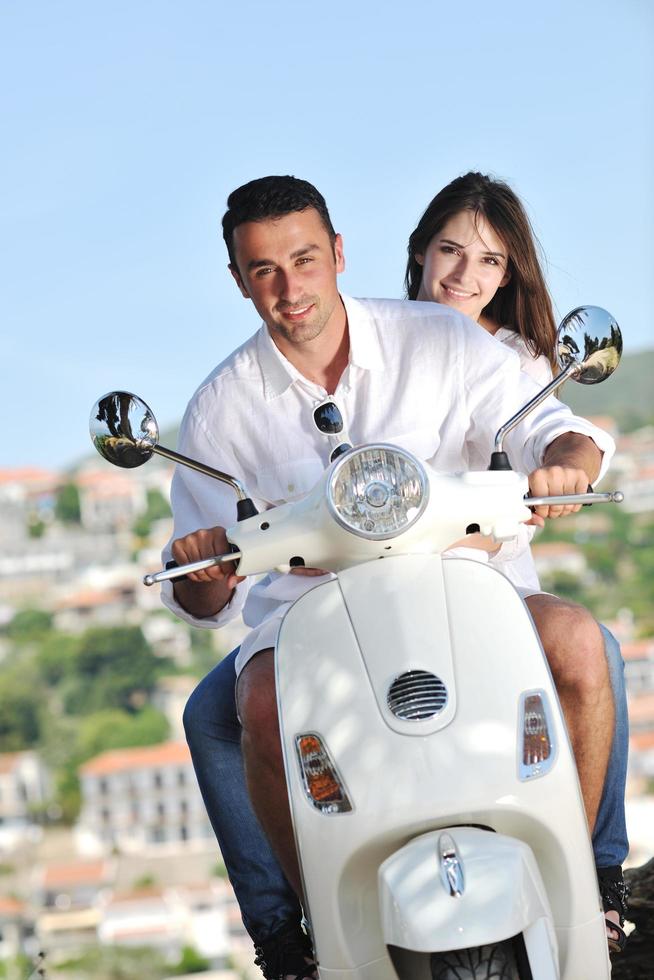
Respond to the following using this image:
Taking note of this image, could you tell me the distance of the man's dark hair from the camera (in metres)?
2.65

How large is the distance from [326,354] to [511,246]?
43.2 inches

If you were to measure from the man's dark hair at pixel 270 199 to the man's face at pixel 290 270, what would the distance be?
0.04 ft

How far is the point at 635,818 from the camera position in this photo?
63.2 meters

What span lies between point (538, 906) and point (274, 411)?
110 centimetres

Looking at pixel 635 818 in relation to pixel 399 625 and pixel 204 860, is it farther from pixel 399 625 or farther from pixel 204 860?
pixel 399 625

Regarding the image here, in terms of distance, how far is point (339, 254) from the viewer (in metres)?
2.84

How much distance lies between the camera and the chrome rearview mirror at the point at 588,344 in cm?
238

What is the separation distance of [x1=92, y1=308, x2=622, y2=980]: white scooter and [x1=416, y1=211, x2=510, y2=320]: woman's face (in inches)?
57.7

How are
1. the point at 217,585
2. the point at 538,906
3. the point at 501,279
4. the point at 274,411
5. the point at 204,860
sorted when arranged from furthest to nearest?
the point at 204,860 < the point at 501,279 < the point at 274,411 < the point at 217,585 < the point at 538,906

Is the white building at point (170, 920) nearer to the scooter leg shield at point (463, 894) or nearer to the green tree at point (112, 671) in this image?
the green tree at point (112, 671)

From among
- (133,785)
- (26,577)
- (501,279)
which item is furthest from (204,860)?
(501,279)

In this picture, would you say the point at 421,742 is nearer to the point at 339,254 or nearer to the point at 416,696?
the point at 416,696

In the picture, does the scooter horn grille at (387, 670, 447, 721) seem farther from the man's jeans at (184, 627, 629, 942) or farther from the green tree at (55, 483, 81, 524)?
the green tree at (55, 483, 81, 524)

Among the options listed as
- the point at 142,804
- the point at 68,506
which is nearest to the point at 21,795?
the point at 142,804
